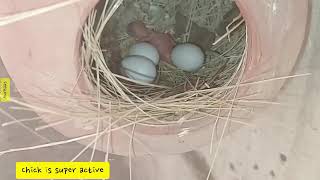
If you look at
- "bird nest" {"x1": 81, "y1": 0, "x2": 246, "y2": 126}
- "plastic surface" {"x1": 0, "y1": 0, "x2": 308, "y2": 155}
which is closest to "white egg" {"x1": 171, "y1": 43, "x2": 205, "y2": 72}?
"bird nest" {"x1": 81, "y1": 0, "x2": 246, "y2": 126}

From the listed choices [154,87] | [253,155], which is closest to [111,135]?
[154,87]

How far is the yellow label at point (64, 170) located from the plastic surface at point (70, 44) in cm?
18

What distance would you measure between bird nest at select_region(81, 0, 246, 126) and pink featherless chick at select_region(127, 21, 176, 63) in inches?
0.4

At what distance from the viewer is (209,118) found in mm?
695

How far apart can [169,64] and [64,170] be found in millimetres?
240

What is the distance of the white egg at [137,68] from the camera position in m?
0.77

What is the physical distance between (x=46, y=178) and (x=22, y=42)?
1.04ft

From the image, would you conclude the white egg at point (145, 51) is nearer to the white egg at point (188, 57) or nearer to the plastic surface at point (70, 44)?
the white egg at point (188, 57)

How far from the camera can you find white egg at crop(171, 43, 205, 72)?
0.81m

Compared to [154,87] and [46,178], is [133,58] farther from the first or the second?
[46,178]

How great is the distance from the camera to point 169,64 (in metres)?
0.86

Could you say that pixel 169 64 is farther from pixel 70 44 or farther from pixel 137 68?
pixel 70 44

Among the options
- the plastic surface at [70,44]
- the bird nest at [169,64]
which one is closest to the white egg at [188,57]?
the bird nest at [169,64]

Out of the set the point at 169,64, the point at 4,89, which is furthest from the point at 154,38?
the point at 4,89
